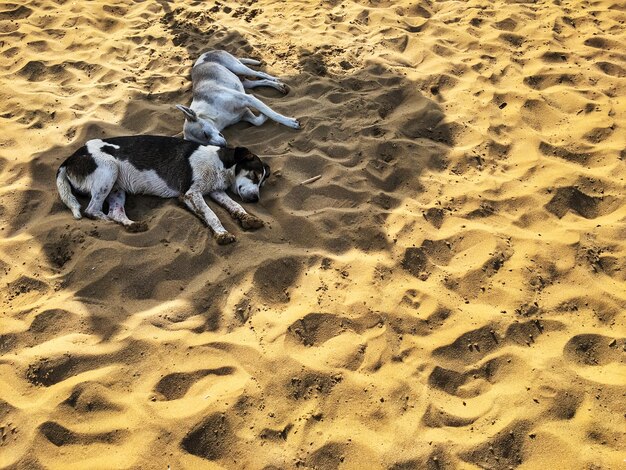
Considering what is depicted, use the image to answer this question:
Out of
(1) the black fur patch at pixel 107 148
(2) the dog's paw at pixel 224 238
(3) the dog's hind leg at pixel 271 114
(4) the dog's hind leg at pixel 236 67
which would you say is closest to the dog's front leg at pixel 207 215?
(2) the dog's paw at pixel 224 238

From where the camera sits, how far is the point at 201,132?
4793mm

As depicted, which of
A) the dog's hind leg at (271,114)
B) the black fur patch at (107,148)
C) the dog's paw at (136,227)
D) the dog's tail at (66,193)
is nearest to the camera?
the dog's paw at (136,227)

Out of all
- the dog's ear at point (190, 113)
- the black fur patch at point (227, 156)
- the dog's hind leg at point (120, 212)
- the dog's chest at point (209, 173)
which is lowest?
the dog's hind leg at point (120, 212)

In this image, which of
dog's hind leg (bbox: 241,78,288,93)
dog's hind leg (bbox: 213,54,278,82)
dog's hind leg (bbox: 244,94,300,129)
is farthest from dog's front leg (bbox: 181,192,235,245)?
dog's hind leg (bbox: 213,54,278,82)

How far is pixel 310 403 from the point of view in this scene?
8.91ft

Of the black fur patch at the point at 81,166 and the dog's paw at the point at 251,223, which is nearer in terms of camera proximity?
the dog's paw at the point at 251,223

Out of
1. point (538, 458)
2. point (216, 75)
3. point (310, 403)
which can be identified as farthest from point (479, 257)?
point (216, 75)

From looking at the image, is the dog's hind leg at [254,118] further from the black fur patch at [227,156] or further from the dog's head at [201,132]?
the black fur patch at [227,156]

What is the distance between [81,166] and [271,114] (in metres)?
1.96

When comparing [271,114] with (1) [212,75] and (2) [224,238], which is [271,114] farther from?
(2) [224,238]

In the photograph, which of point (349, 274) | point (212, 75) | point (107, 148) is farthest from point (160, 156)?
point (349, 274)

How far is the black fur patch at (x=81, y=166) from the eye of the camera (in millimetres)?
4090

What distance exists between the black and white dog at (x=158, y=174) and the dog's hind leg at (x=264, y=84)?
1564 mm

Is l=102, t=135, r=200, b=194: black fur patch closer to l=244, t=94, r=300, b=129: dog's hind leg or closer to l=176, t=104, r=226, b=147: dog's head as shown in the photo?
l=176, t=104, r=226, b=147: dog's head
